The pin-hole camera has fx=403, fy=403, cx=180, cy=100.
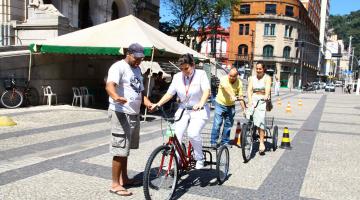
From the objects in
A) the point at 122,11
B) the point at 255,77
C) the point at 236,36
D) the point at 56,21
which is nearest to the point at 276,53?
the point at 236,36

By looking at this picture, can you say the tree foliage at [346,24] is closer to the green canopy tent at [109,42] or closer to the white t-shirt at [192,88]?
the green canopy tent at [109,42]

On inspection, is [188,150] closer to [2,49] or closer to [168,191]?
[168,191]

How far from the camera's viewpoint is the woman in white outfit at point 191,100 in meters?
5.59

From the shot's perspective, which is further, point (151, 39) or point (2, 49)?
point (2, 49)

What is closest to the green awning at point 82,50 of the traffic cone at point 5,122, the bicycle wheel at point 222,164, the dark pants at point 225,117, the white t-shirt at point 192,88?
the traffic cone at point 5,122

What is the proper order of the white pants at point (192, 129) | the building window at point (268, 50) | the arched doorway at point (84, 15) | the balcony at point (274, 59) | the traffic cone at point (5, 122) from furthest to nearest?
the building window at point (268, 50) → the balcony at point (274, 59) → the arched doorway at point (84, 15) → the traffic cone at point (5, 122) → the white pants at point (192, 129)

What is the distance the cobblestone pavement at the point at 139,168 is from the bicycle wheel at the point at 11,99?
2.88m

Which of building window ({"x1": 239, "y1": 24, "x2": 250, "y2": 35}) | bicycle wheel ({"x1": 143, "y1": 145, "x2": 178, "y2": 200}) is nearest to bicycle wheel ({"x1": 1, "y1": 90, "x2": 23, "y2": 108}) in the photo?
bicycle wheel ({"x1": 143, "y1": 145, "x2": 178, "y2": 200})

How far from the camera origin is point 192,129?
556 centimetres

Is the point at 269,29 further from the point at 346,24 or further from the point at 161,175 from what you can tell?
the point at 346,24

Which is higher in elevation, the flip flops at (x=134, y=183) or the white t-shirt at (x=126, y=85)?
the white t-shirt at (x=126, y=85)

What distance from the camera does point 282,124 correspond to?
46.2 ft

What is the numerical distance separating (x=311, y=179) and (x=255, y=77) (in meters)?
2.54

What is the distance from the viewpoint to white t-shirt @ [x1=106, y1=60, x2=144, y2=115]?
5.17 meters
